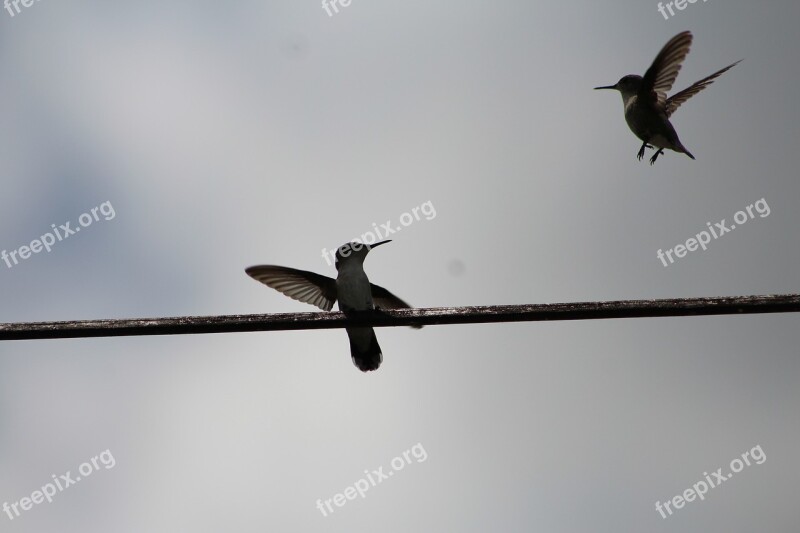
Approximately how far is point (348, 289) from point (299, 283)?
91 centimetres

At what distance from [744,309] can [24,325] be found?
424cm

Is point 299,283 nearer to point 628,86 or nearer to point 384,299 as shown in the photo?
point 384,299

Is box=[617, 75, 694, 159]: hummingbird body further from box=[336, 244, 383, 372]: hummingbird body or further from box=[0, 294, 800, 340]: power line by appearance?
box=[0, 294, 800, 340]: power line

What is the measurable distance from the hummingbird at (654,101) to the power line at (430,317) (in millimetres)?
4340

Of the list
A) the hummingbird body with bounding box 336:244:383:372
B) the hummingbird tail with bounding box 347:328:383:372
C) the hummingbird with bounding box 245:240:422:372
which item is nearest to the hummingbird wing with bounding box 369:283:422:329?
the hummingbird with bounding box 245:240:422:372

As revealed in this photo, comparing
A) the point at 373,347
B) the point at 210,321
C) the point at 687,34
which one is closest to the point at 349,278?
the point at 373,347

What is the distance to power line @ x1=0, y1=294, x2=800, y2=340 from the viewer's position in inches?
174

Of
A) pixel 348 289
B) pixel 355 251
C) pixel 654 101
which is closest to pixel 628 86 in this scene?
pixel 654 101

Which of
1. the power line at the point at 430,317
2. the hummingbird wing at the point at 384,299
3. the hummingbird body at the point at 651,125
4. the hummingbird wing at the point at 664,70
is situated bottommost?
the power line at the point at 430,317

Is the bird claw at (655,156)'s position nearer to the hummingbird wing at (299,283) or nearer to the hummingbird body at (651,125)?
the hummingbird body at (651,125)

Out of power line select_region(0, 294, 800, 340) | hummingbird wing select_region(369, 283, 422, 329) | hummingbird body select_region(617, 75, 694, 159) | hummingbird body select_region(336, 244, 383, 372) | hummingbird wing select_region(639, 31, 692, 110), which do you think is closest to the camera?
power line select_region(0, 294, 800, 340)

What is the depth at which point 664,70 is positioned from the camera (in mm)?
8484

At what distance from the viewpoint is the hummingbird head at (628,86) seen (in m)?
8.81

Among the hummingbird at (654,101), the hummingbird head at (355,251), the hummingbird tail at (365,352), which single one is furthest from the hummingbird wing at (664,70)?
the hummingbird tail at (365,352)
